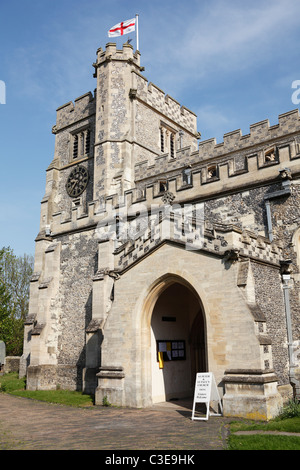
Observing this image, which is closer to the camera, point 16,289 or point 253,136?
point 253,136

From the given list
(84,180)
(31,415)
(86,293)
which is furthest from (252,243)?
(84,180)

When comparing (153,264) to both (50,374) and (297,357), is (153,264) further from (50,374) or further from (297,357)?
(50,374)

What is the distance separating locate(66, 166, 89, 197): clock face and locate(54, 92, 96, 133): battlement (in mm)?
3699

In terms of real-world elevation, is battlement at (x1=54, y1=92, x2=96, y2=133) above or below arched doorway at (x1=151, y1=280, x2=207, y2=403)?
above

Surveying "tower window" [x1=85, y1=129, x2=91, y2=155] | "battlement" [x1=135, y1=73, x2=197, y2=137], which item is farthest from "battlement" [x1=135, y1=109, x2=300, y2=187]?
"battlement" [x1=135, y1=73, x2=197, y2=137]

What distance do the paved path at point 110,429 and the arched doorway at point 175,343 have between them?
923 millimetres

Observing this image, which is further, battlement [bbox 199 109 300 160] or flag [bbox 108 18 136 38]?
flag [bbox 108 18 136 38]

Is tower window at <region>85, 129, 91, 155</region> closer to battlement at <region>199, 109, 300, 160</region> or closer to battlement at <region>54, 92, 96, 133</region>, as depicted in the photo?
battlement at <region>54, 92, 96, 133</region>

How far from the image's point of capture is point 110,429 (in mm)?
8727

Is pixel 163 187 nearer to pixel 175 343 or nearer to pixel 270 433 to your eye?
pixel 175 343

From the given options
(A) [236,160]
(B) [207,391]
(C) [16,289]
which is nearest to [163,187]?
(A) [236,160]

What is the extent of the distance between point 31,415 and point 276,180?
33.5 feet

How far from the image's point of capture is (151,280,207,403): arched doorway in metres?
13.1

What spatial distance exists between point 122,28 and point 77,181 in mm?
9739
